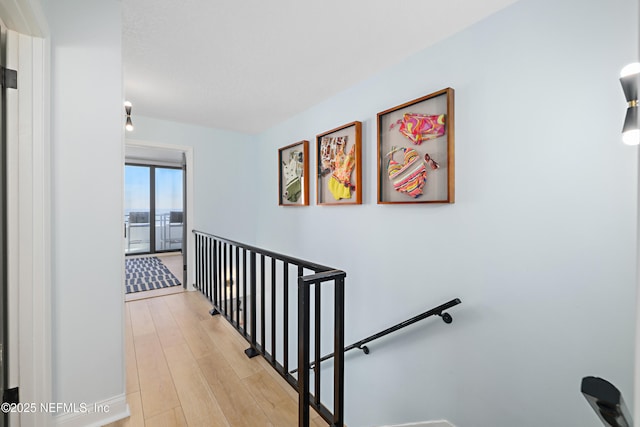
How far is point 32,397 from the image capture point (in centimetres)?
117

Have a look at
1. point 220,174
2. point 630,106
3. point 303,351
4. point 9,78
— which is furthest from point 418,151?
point 220,174

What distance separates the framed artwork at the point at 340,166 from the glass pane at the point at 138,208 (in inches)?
224

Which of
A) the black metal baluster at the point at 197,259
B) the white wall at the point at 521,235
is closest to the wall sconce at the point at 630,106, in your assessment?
the white wall at the point at 521,235

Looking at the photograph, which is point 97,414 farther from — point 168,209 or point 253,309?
point 168,209

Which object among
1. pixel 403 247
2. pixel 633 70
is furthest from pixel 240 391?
pixel 633 70

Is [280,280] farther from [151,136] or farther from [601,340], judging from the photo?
[601,340]

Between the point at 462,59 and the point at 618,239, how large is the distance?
1.32 meters

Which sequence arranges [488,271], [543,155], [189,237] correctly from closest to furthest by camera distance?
[543,155]
[488,271]
[189,237]

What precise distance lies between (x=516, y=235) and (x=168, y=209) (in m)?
7.55

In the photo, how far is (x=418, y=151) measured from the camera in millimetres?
1963

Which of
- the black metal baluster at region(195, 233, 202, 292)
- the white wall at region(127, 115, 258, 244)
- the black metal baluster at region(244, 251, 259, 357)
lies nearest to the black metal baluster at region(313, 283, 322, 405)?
the black metal baluster at region(244, 251, 259, 357)

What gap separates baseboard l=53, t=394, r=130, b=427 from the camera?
1353 millimetres

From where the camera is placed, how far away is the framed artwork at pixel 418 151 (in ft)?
5.90

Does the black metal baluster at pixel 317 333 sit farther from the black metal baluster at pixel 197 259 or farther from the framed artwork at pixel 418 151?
the black metal baluster at pixel 197 259
